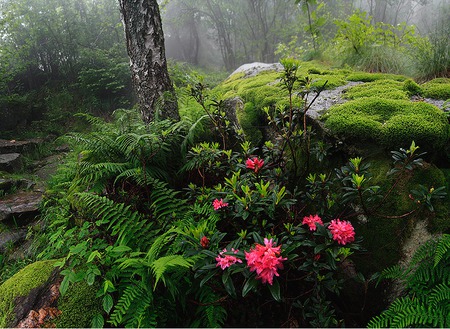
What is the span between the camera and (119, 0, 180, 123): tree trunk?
2.97m

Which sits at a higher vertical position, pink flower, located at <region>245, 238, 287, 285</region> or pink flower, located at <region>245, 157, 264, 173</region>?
A: pink flower, located at <region>245, 157, 264, 173</region>

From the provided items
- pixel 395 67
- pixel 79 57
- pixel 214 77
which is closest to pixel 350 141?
pixel 395 67

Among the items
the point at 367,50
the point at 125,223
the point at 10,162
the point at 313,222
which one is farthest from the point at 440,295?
the point at 10,162

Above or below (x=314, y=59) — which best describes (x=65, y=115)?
below

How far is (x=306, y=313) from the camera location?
1.54m

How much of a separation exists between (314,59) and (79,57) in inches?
405

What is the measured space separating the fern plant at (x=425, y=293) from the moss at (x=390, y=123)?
80 cm

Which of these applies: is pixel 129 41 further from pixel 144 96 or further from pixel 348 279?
pixel 348 279

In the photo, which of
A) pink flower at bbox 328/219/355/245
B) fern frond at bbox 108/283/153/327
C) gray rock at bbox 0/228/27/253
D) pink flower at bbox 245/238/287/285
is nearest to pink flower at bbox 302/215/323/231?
pink flower at bbox 328/219/355/245

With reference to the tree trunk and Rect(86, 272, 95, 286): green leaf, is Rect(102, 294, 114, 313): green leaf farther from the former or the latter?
the tree trunk

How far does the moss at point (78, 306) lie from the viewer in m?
1.61

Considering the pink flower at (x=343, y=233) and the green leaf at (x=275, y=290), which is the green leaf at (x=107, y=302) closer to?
the green leaf at (x=275, y=290)

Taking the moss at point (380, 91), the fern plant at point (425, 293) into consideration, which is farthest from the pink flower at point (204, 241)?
the moss at point (380, 91)

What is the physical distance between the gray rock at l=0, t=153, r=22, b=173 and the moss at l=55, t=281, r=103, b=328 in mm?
6653
